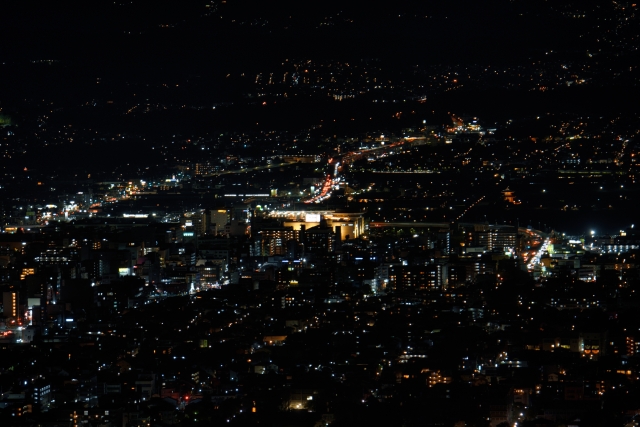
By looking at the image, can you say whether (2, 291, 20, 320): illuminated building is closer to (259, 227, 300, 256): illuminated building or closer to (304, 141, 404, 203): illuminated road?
(259, 227, 300, 256): illuminated building

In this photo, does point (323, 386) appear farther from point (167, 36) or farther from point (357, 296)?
point (167, 36)

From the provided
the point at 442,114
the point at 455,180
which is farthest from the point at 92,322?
the point at 442,114

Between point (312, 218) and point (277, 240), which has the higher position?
point (312, 218)

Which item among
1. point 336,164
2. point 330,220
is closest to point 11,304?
point 330,220

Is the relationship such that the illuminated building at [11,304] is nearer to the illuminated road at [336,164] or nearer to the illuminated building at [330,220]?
the illuminated building at [330,220]

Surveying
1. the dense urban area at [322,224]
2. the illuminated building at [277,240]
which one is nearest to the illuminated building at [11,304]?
the dense urban area at [322,224]

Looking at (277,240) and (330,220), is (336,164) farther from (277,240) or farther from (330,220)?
(277,240)

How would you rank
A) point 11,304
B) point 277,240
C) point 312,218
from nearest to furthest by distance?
point 11,304 → point 277,240 → point 312,218

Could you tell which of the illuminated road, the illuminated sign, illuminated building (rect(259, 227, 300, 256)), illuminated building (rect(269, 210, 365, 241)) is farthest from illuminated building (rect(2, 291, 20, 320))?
the illuminated road

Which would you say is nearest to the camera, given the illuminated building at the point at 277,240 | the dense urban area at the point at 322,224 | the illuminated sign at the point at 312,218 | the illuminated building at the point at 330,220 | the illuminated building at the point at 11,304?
the dense urban area at the point at 322,224
